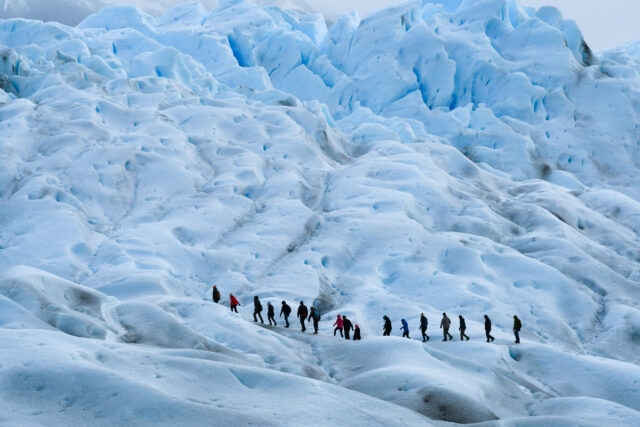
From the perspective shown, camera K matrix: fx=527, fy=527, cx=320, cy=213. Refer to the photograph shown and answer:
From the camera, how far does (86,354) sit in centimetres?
1157

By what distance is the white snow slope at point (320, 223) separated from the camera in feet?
39.8

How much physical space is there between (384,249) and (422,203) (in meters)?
5.99

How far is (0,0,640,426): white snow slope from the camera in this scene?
12.1 metres

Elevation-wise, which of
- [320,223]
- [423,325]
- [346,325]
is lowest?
[320,223]

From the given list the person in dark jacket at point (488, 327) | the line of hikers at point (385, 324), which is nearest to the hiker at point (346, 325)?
the line of hikers at point (385, 324)

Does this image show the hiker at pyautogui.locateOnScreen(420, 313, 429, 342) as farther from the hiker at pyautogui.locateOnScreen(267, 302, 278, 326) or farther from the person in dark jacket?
the hiker at pyautogui.locateOnScreen(267, 302, 278, 326)

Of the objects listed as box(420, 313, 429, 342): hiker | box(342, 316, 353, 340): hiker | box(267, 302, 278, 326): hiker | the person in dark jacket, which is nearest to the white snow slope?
the person in dark jacket

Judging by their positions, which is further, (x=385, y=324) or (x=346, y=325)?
(x=385, y=324)

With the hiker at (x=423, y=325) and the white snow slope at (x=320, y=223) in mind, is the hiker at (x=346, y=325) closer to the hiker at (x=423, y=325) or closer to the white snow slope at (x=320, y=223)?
the white snow slope at (x=320, y=223)

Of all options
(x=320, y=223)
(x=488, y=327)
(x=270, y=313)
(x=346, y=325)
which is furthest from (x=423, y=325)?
(x=320, y=223)

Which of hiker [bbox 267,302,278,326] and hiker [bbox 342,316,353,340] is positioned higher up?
hiker [bbox 342,316,353,340]

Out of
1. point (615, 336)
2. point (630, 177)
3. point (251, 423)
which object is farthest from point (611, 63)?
point (251, 423)

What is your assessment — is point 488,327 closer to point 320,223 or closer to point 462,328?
point 462,328

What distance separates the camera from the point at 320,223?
30625 mm
